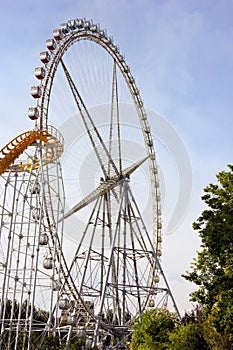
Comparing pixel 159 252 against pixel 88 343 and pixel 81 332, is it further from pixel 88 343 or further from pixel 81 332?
pixel 88 343

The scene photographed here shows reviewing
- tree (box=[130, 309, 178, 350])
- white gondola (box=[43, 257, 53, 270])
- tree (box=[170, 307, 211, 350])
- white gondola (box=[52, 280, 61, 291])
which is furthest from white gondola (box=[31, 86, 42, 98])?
tree (box=[170, 307, 211, 350])

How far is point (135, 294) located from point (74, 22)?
15656mm

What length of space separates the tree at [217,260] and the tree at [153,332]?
3914 millimetres

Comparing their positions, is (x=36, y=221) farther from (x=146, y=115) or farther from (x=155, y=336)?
(x=146, y=115)

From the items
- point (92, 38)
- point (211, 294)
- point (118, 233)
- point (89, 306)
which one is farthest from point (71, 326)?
point (92, 38)

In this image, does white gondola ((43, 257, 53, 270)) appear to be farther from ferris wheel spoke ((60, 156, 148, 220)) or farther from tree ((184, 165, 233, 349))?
tree ((184, 165, 233, 349))

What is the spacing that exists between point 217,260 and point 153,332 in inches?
226

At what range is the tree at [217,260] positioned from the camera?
15656mm

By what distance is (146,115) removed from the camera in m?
32.8

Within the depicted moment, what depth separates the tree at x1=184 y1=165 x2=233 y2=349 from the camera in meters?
15.7

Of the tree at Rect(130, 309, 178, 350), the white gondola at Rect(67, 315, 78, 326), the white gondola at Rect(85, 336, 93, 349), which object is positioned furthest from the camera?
the white gondola at Rect(67, 315, 78, 326)

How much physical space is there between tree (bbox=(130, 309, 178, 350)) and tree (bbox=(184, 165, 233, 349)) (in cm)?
391

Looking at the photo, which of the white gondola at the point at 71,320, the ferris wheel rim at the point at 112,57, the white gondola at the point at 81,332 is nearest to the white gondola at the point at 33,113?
the ferris wheel rim at the point at 112,57

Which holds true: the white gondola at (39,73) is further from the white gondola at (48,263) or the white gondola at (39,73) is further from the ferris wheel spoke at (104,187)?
the white gondola at (48,263)
